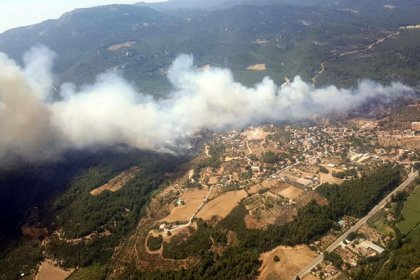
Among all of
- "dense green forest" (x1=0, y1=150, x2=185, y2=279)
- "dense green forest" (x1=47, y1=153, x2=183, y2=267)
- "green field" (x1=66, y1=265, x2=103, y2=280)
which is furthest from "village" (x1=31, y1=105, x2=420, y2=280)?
"green field" (x1=66, y1=265, x2=103, y2=280)

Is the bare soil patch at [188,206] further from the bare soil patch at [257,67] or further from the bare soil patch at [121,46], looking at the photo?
the bare soil patch at [121,46]

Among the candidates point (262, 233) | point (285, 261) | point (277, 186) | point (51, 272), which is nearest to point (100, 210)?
point (51, 272)

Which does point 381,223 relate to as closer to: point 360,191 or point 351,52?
point 360,191

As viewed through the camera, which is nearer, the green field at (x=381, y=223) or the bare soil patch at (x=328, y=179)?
the green field at (x=381, y=223)

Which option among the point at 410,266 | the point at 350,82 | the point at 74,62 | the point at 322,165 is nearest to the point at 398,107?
the point at 350,82

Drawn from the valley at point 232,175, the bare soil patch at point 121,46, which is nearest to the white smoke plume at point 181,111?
the valley at point 232,175

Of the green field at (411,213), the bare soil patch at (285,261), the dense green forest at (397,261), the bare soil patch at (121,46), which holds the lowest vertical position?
the bare soil patch at (121,46)

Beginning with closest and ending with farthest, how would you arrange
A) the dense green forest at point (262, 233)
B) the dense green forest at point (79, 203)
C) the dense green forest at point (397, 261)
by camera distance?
1. the dense green forest at point (397, 261)
2. the dense green forest at point (262, 233)
3. the dense green forest at point (79, 203)

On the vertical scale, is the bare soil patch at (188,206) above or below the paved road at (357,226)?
below
